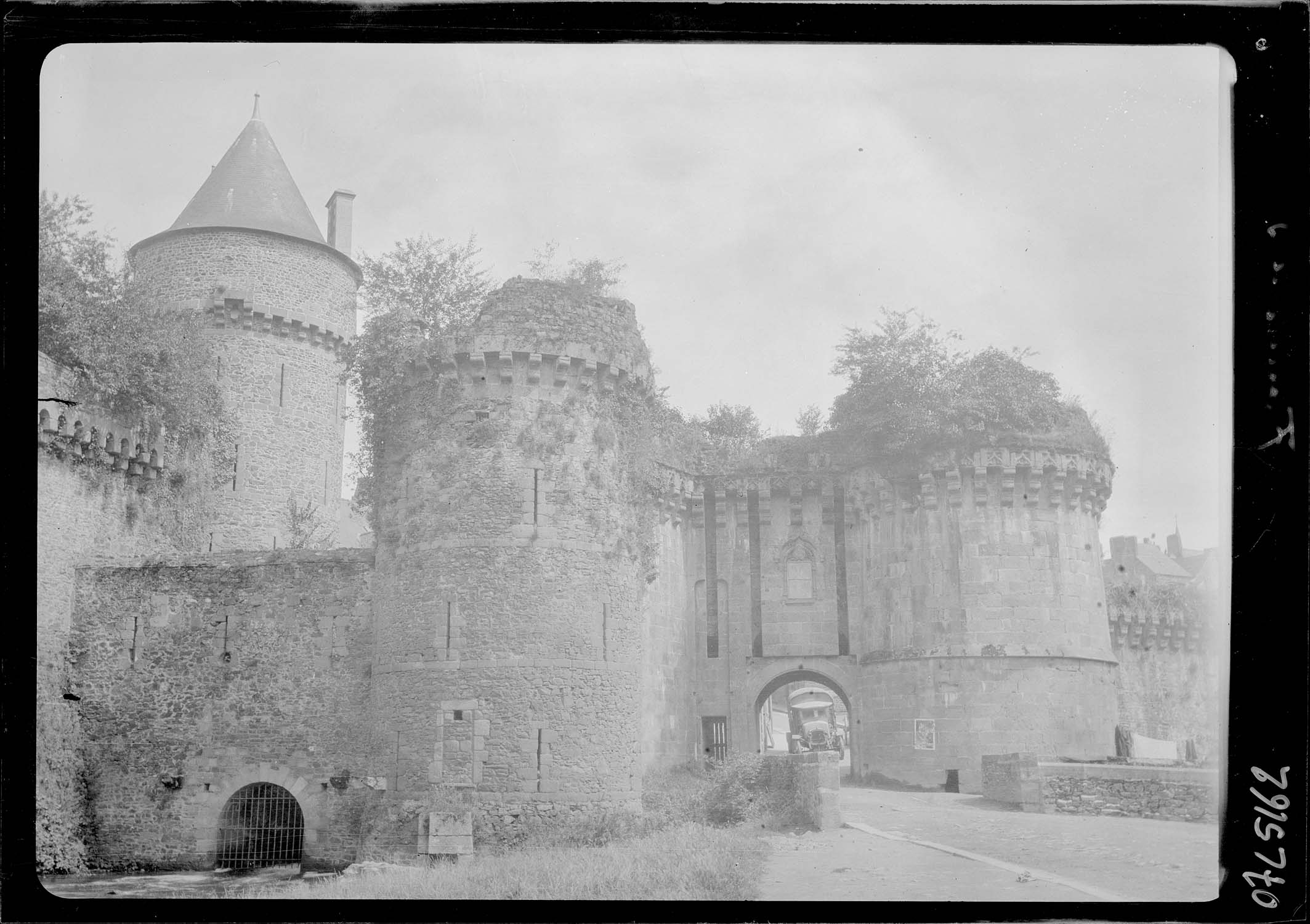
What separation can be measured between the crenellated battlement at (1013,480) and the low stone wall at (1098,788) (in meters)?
5.67

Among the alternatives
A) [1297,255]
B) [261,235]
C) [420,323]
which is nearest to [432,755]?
[420,323]

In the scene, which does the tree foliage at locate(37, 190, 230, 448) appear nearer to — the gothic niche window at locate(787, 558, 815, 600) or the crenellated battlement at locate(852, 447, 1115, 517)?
the gothic niche window at locate(787, 558, 815, 600)

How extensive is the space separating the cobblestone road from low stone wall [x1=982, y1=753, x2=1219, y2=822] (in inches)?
16.2

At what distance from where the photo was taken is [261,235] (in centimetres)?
2748

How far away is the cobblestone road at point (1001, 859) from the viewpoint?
11508 millimetres

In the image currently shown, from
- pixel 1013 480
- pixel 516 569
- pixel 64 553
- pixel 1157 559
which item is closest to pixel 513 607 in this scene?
pixel 516 569

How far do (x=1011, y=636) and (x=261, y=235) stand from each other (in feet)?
62.4

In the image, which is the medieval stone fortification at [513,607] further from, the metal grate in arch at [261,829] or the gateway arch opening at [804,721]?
the gateway arch opening at [804,721]

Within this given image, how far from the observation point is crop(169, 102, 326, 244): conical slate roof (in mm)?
27547

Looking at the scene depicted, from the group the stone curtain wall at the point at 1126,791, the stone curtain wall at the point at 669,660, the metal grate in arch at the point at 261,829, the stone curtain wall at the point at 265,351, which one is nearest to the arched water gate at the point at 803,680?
the stone curtain wall at the point at 669,660

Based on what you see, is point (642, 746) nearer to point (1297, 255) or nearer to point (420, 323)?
point (420, 323)

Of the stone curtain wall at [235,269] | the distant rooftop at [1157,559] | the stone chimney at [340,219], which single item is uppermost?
the stone chimney at [340,219]

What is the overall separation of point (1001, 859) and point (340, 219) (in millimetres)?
23156

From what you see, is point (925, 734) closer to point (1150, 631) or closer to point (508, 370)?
point (1150, 631)
